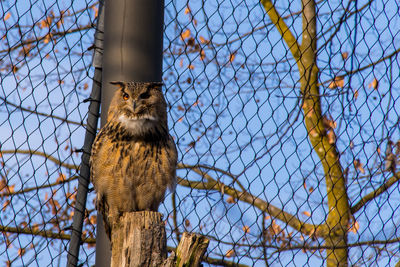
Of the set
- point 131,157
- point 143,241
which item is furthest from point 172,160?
point 143,241

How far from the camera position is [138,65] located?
7.93 ft

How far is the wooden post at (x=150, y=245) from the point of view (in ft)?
5.47

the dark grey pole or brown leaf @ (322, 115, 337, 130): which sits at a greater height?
brown leaf @ (322, 115, 337, 130)

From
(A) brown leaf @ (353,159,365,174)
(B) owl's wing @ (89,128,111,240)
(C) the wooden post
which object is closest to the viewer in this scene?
(C) the wooden post

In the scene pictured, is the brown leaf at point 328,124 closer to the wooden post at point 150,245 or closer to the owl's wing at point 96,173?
the owl's wing at point 96,173

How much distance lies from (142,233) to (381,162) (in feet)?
8.35

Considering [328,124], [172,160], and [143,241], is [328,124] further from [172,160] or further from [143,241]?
[143,241]

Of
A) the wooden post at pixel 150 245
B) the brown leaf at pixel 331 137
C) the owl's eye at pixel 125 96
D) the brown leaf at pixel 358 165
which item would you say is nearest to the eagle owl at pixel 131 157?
the owl's eye at pixel 125 96

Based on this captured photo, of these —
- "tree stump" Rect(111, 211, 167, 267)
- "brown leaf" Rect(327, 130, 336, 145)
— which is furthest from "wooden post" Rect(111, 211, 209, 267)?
"brown leaf" Rect(327, 130, 336, 145)

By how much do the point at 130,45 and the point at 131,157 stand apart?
44 cm

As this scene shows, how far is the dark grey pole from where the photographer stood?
2.40 metres

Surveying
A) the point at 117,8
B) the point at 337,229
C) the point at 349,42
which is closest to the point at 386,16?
the point at 349,42

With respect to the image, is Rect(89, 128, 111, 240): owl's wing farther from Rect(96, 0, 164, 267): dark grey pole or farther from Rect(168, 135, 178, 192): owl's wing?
Rect(168, 135, 178, 192): owl's wing

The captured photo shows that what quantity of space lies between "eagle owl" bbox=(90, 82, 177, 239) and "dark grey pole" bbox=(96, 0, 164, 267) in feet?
0.15
